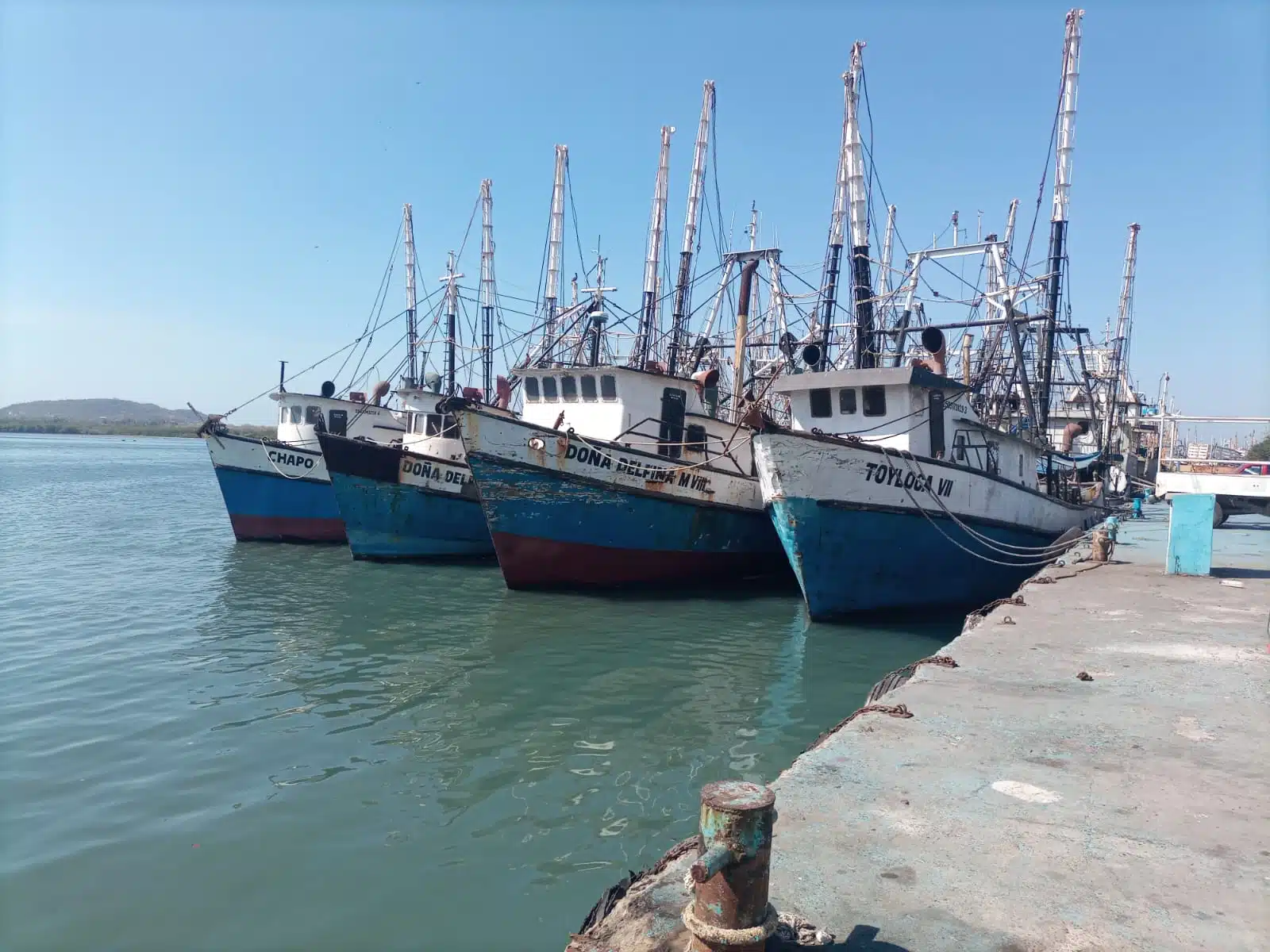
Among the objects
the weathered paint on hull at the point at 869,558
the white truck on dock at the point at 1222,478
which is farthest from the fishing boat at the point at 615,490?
the white truck on dock at the point at 1222,478

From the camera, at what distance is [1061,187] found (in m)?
21.1

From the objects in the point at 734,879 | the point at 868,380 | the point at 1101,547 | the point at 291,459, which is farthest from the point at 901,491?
the point at 291,459

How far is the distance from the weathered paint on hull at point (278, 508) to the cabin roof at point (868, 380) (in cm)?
1353

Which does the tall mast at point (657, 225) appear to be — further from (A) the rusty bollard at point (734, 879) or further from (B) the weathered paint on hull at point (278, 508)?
(A) the rusty bollard at point (734, 879)

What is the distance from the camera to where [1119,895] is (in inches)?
118

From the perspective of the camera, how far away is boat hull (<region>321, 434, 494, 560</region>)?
59.9 feet

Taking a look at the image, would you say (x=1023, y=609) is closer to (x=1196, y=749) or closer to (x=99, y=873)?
(x=1196, y=749)

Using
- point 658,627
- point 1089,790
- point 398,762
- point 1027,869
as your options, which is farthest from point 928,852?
point 658,627

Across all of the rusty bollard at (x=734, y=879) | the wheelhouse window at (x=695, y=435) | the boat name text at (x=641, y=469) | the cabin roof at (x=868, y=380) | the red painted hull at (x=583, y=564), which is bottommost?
the red painted hull at (x=583, y=564)

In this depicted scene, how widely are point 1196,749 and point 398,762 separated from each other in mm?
5730

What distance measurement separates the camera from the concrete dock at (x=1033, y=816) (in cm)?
281

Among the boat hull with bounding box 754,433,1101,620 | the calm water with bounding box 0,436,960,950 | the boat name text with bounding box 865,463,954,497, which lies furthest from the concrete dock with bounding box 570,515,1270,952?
the boat name text with bounding box 865,463,954,497

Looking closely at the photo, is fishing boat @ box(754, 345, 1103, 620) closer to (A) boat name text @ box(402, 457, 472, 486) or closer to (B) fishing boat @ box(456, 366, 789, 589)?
(B) fishing boat @ box(456, 366, 789, 589)

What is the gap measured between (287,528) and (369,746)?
1640cm
